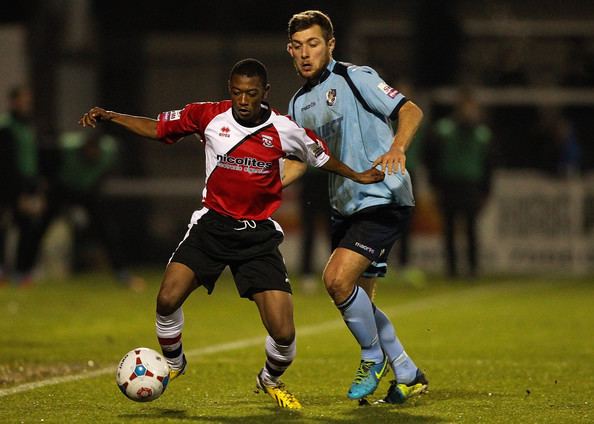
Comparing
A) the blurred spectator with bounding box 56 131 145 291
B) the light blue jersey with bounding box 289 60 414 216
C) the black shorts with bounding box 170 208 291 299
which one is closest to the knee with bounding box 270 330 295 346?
the black shorts with bounding box 170 208 291 299

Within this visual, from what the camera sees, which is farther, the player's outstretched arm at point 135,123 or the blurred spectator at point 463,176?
the blurred spectator at point 463,176

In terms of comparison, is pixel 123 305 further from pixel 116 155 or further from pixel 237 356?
pixel 116 155

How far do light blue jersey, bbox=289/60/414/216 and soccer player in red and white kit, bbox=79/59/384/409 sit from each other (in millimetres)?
294

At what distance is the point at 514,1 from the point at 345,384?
1404 centimetres

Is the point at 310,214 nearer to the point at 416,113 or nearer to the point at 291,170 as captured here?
the point at 291,170

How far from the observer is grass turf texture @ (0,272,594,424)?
7.04 meters

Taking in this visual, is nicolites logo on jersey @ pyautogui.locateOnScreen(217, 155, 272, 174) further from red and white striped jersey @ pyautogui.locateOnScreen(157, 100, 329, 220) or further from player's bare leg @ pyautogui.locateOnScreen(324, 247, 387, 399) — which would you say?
player's bare leg @ pyautogui.locateOnScreen(324, 247, 387, 399)

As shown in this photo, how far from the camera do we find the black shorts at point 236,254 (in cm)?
703

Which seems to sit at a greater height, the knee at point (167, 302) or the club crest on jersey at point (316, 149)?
the club crest on jersey at point (316, 149)

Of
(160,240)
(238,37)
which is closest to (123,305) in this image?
(160,240)

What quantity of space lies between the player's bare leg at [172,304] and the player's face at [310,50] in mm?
1233

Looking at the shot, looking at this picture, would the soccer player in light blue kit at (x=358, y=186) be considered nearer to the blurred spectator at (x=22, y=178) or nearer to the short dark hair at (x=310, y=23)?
the short dark hair at (x=310, y=23)

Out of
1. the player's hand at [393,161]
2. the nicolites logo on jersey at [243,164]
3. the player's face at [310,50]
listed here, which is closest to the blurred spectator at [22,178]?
the player's face at [310,50]

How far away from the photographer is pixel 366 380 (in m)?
7.20
